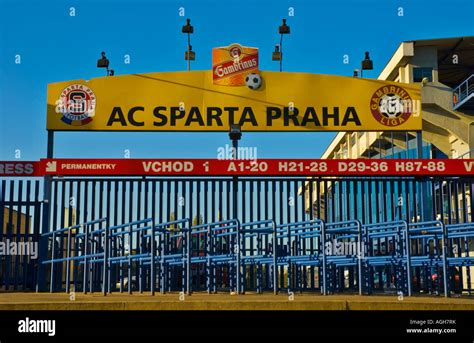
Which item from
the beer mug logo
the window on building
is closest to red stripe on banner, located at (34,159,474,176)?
A: the beer mug logo

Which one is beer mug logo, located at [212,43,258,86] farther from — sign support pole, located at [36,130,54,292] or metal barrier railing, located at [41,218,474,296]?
sign support pole, located at [36,130,54,292]

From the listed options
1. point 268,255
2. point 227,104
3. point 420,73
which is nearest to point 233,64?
point 227,104

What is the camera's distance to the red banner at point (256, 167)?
46.9ft

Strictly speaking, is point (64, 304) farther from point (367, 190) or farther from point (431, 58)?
point (431, 58)

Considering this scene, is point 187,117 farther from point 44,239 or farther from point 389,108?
point 389,108

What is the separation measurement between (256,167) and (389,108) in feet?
12.6

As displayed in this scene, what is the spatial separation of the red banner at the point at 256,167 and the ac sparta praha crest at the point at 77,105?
141 centimetres

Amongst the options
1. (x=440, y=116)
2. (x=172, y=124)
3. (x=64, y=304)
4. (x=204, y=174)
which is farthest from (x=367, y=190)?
(x=440, y=116)

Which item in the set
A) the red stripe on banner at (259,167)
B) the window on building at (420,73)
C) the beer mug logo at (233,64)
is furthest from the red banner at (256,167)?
the window on building at (420,73)

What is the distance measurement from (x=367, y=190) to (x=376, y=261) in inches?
185

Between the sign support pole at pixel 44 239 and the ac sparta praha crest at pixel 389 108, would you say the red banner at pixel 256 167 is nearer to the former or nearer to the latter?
the sign support pole at pixel 44 239

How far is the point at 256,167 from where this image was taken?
1434 cm

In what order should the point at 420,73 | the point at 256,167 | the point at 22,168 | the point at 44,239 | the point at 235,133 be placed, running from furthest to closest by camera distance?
the point at 420,73 → the point at 235,133 → the point at 22,168 → the point at 256,167 → the point at 44,239

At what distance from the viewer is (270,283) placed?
47.6 ft
